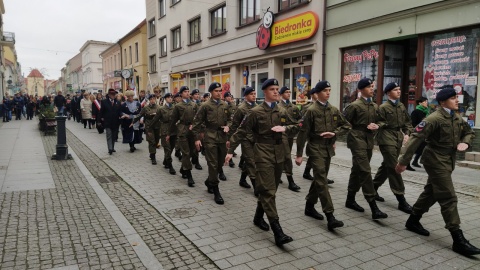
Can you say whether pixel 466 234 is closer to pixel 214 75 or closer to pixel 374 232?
pixel 374 232

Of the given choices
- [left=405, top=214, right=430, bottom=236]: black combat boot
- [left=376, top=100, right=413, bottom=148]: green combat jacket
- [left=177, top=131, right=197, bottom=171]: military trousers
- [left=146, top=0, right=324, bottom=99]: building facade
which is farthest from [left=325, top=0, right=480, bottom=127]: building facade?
[left=177, top=131, right=197, bottom=171]: military trousers

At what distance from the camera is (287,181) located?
784 cm

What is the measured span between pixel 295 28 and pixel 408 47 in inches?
177

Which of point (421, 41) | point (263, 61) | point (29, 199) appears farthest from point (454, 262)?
point (263, 61)

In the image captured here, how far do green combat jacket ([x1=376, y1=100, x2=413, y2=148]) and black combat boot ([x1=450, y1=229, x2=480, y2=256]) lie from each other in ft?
6.00

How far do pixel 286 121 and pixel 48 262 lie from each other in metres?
3.29

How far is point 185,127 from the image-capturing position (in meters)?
7.84

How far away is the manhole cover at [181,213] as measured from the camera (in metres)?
5.57

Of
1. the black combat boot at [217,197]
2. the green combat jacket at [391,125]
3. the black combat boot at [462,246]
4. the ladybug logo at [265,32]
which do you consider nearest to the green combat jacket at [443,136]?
the black combat boot at [462,246]

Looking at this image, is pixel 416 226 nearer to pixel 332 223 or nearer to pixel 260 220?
pixel 332 223

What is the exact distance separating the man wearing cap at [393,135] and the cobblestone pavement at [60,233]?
156 inches

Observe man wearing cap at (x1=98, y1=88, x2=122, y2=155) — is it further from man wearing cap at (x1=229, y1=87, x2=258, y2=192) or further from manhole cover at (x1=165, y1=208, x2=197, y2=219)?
manhole cover at (x1=165, y1=208, x2=197, y2=219)

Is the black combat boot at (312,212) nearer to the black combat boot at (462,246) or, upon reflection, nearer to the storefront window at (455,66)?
the black combat boot at (462,246)

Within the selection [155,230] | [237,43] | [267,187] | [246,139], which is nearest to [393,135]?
[246,139]
